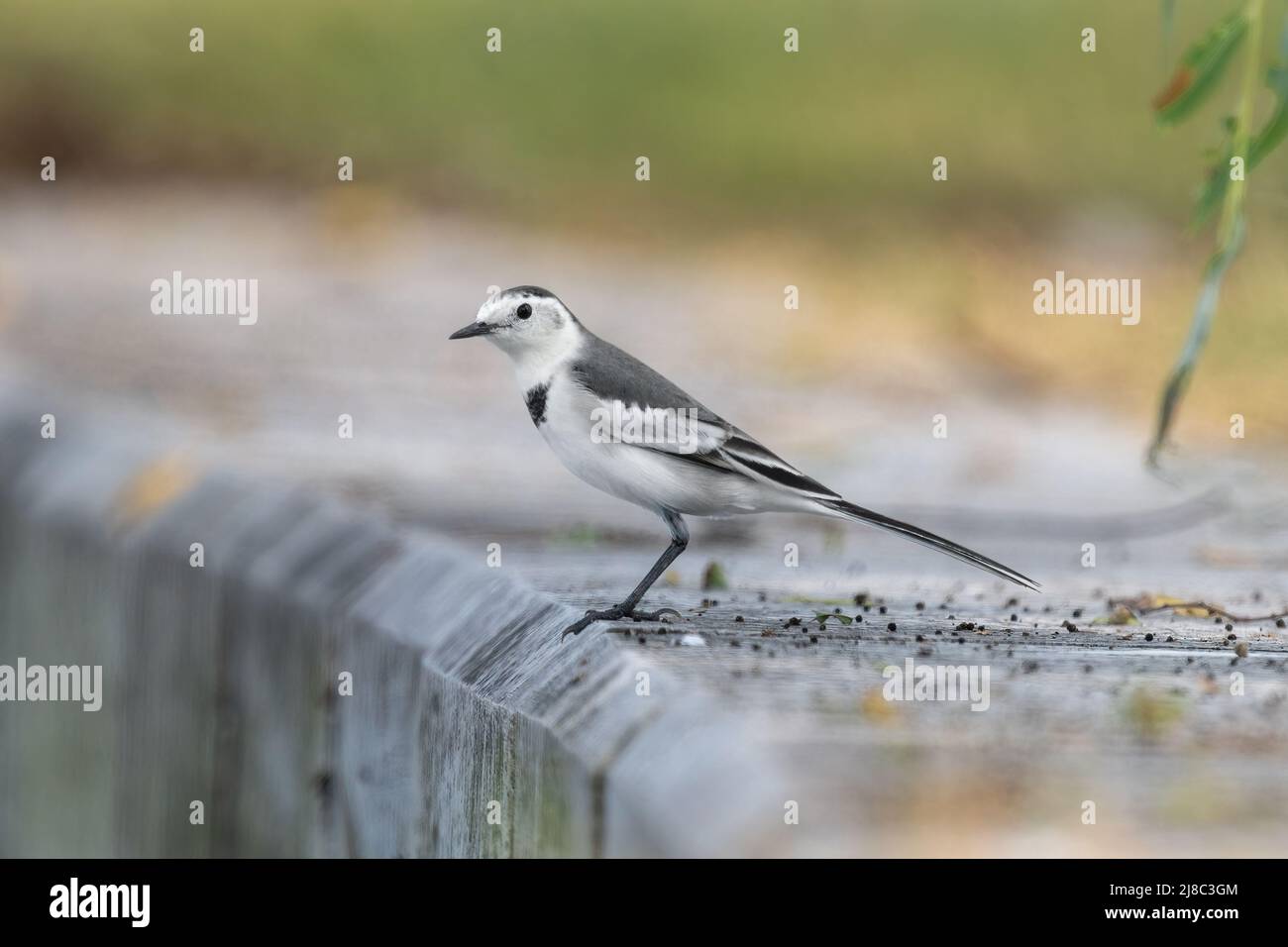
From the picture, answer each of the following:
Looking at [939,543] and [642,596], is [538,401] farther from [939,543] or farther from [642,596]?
[939,543]

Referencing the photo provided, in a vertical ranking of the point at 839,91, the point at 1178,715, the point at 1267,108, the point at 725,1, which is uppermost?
the point at 725,1

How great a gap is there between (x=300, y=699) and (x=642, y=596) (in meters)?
1.00

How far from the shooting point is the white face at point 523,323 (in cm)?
522

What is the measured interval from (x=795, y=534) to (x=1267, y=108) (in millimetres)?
6733

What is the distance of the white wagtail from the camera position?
4.86 metres

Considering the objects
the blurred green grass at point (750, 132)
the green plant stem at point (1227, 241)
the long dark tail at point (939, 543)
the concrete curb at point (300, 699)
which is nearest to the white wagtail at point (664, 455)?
the long dark tail at point (939, 543)

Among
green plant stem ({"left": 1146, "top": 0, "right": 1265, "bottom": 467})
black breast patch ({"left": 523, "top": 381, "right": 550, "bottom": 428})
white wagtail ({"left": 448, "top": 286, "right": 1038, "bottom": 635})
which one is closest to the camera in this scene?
green plant stem ({"left": 1146, "top": 0, "right": 1265, "bottom": 467})

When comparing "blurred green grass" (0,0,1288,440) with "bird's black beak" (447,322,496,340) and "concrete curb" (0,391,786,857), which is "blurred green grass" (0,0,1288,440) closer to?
"concrete curb" (0,391,786,857)

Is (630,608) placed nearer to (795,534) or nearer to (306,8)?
(795,534)

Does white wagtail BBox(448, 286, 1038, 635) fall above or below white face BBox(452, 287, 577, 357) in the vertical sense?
below

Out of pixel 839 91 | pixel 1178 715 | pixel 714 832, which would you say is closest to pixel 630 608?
pixel 1178 715

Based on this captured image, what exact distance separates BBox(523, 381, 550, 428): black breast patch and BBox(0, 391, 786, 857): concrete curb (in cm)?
41

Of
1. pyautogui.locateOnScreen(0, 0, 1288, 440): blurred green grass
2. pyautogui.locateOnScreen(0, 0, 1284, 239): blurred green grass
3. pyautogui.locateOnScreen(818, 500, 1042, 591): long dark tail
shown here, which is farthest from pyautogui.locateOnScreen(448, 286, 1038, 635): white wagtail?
pyautogui.locateOnScreen(0, 0, 1284, 239): blurred green grass

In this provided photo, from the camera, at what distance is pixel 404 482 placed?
21.3ft
